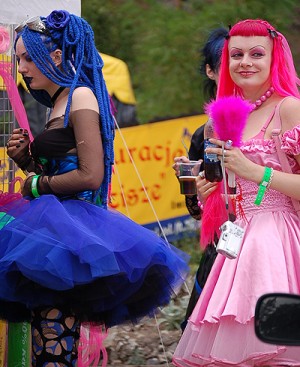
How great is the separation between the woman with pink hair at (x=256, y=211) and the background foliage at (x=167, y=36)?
26.9 ft

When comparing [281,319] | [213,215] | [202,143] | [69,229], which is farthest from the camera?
[202,143]

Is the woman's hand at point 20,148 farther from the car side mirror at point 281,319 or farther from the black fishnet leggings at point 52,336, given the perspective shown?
the car side mirror at point 281,319

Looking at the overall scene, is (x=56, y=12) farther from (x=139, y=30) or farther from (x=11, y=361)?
(x=139, y=30)

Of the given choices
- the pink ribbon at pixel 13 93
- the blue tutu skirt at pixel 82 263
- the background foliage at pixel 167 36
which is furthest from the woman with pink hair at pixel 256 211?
the background foliage at pixel 167 36

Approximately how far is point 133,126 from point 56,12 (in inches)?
204

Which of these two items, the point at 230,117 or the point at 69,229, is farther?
the point at 69,229

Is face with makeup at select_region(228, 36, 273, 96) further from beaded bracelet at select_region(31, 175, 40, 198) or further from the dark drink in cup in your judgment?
beaded bracelet at select_region(31, 175, 40, 198)

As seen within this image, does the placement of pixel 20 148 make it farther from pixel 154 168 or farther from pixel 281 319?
pixel 154 168

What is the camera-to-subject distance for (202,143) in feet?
17.8

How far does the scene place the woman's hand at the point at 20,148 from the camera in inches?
191

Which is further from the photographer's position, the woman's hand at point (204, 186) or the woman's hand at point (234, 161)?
the woman's hand at point (204, 186)

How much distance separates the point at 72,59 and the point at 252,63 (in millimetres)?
862

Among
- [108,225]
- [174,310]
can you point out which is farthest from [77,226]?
[174,310]

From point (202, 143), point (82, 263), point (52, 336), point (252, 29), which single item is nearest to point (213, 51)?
point (202, 143)
